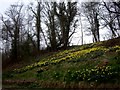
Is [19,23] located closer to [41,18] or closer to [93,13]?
[41,18]

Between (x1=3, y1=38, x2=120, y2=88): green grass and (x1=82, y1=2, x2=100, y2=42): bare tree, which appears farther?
(x1=82, y1=2, x2=100, y2=42): bare tree

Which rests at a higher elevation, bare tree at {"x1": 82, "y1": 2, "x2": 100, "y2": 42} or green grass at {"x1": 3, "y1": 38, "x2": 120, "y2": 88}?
bare tree at {"x1": 82, "y1": 2, "x2": 100, "y2": 42}

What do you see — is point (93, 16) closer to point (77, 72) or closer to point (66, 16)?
point (66, 16)

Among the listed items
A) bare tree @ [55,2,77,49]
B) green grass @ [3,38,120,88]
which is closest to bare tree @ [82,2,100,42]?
bare tree @ [55,2,77,49]

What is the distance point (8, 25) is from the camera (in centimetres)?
5150

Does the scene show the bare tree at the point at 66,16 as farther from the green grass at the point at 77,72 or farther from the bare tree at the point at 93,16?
the green grass at the point at 77,72

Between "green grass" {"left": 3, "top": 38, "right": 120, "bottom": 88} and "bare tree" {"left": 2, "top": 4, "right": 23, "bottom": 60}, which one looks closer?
"green grass" {"left": 3, "top": 38, "right": 120, "bottom": 88}

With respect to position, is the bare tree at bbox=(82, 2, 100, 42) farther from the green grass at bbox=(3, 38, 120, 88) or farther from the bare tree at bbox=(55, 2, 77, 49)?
the green grass at bbox=(3, 38, 120, 88)

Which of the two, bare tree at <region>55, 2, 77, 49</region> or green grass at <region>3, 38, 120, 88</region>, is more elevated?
bare tree at <region>55, 2, 77, 49</region>

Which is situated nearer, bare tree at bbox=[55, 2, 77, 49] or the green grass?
the green grass

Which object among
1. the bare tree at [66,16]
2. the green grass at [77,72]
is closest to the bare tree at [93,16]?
the bare tree at [66,16]

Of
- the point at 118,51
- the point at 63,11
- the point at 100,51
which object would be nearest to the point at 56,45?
the point at 63,11

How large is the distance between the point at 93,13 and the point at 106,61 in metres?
27.5

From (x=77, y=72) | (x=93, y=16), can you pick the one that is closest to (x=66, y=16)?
(x=93, y=16)
